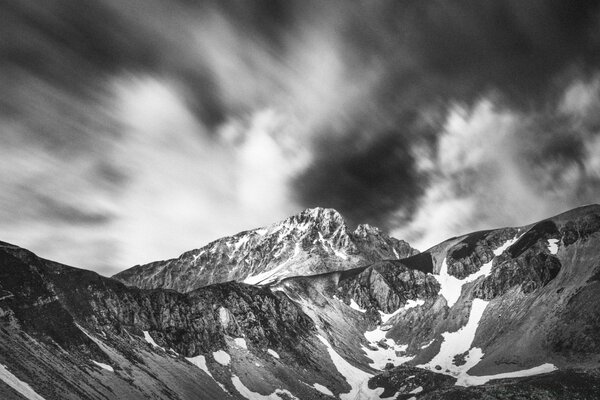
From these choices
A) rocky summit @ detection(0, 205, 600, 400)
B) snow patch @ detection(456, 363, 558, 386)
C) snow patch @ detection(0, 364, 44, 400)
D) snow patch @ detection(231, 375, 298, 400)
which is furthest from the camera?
snow patch @ detection(456, 363, 558, 386)

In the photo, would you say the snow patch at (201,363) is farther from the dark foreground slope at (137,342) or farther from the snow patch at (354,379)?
the snow patch at (354,379)

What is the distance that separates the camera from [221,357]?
158500 mm

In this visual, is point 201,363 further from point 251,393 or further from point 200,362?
point 251,393

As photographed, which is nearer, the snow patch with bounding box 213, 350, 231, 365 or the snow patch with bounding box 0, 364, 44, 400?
the snow patch with bounding box 0, 364, 44, 400

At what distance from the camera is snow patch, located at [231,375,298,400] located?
14000cm

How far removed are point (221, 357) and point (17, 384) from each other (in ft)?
278

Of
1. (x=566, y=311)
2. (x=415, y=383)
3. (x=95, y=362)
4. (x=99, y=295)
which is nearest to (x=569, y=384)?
(x=415, y=383)

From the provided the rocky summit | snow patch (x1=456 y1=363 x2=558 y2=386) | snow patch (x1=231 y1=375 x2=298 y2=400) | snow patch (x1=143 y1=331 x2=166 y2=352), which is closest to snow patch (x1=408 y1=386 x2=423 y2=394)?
the rocky summit

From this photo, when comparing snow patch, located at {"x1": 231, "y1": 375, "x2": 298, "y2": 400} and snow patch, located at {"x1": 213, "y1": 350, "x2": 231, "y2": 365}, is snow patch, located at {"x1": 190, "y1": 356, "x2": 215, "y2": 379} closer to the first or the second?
snow patch, located at {"x1": 213, "y1": 350, "x2": 231, "y2": 365}

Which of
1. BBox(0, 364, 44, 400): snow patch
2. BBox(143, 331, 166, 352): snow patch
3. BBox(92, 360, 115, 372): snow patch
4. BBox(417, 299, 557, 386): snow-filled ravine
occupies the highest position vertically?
BBox(417, 299, 557, 386): snow-filled ravine

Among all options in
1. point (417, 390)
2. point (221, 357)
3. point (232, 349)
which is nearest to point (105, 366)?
point (221, 357)

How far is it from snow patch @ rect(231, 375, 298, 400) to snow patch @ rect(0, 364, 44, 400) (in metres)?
70.6

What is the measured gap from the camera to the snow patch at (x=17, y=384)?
78188mm

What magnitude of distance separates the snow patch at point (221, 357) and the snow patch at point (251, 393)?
8973 millimetres
